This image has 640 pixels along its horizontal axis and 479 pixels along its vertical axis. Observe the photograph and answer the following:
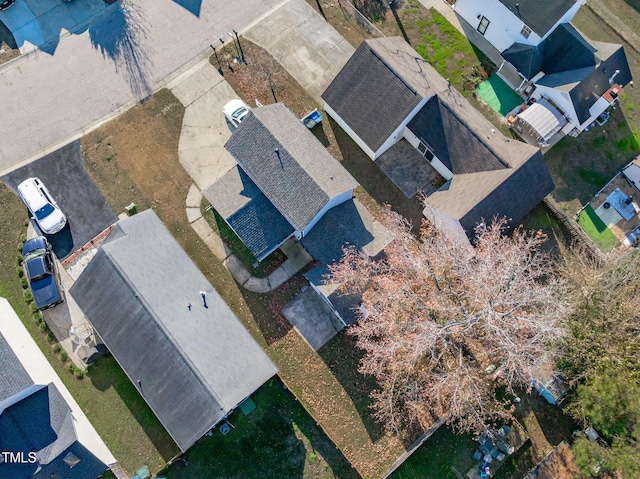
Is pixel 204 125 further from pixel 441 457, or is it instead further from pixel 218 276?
pixel 441 457

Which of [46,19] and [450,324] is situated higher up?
[46,19]

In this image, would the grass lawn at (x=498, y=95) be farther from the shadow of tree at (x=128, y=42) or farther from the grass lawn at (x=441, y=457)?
the shadow of tree at (x=128, y=42)

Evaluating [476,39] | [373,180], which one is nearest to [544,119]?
[476,39]

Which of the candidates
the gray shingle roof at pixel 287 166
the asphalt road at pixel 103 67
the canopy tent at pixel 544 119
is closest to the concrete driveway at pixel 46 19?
the asphalt road at pixel 103 67

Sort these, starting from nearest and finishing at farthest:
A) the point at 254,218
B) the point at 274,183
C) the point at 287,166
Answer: the point at 287,166
the point at 274,183
the point at 254,218

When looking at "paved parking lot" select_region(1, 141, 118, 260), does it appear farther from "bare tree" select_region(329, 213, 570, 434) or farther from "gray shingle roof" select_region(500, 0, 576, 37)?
"gray shingle roof" select_region(500, 0, 576, 37)
